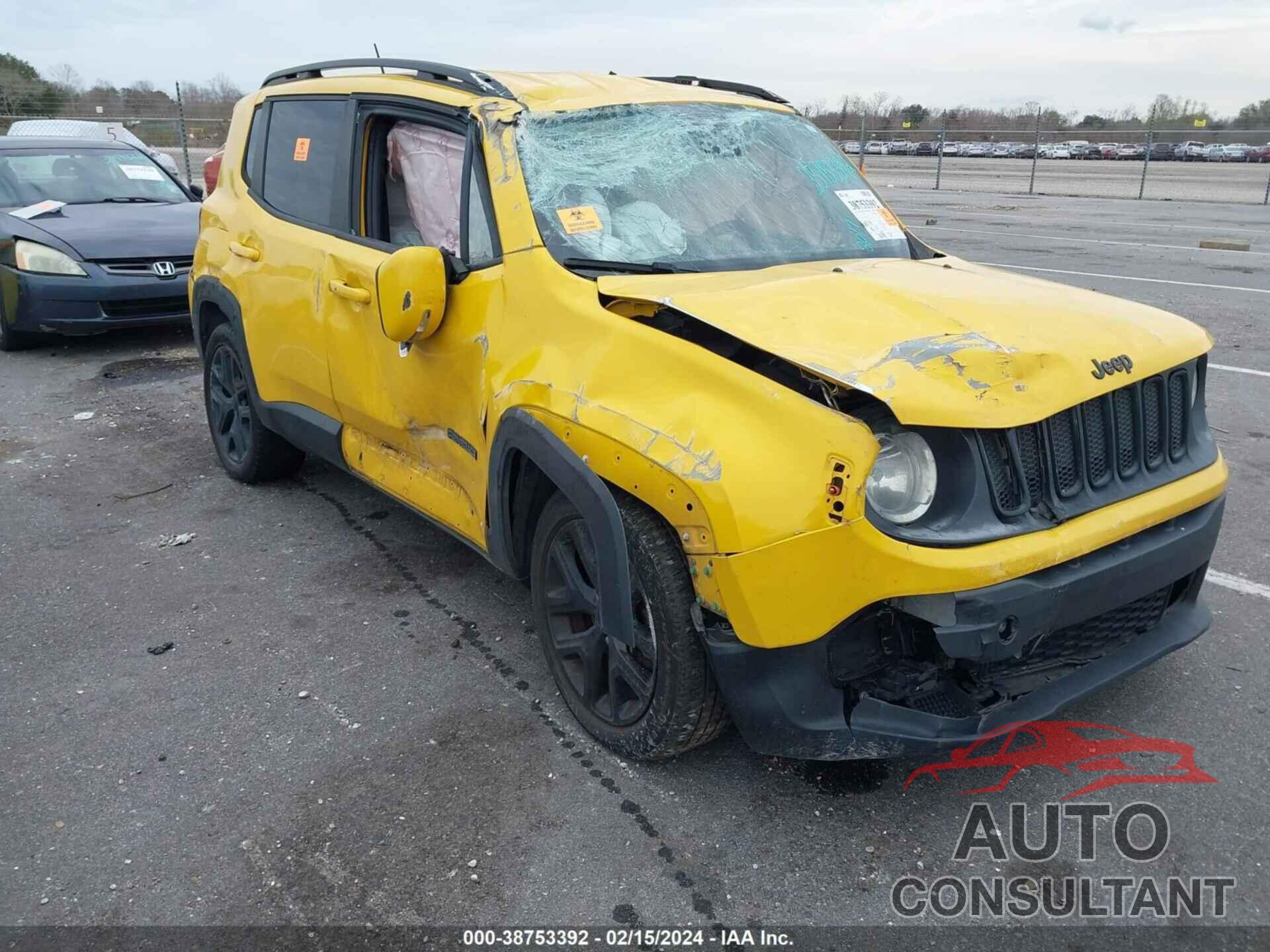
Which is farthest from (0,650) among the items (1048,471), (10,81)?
(10,81)

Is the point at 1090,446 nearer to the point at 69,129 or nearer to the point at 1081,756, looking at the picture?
the point at 1081,756

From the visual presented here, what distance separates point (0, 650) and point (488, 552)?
1907 millimetres

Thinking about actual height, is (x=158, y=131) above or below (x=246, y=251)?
above

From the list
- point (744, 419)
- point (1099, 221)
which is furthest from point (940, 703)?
point (1099, 221)

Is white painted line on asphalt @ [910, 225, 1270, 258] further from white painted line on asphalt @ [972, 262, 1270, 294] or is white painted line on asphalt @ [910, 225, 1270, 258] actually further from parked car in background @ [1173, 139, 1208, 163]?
parked car in background @ [1173, 139, 1208, 163]

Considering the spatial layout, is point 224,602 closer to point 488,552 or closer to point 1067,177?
point 488,552

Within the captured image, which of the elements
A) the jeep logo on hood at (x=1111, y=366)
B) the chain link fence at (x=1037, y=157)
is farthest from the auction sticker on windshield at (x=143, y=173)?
the chain link fence at (x=1037, y=157)

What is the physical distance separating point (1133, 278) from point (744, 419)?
975 cm

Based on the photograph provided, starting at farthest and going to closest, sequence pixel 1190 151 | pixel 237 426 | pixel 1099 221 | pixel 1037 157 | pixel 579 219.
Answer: pixel 1190 151 → pixel 1037 157 → pixel 1099 221 → pixel 237 426 → pixel 579 219

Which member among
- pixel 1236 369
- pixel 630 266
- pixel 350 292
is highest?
pixel 630 266

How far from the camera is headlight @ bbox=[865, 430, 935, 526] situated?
238 centimetres

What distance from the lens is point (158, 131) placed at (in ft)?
76.5

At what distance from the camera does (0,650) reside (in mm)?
3717

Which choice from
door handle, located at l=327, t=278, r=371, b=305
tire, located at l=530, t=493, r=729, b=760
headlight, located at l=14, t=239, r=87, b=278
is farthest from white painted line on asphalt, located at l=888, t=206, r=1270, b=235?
tire, located at l=530, t=493, r=729, b=760
